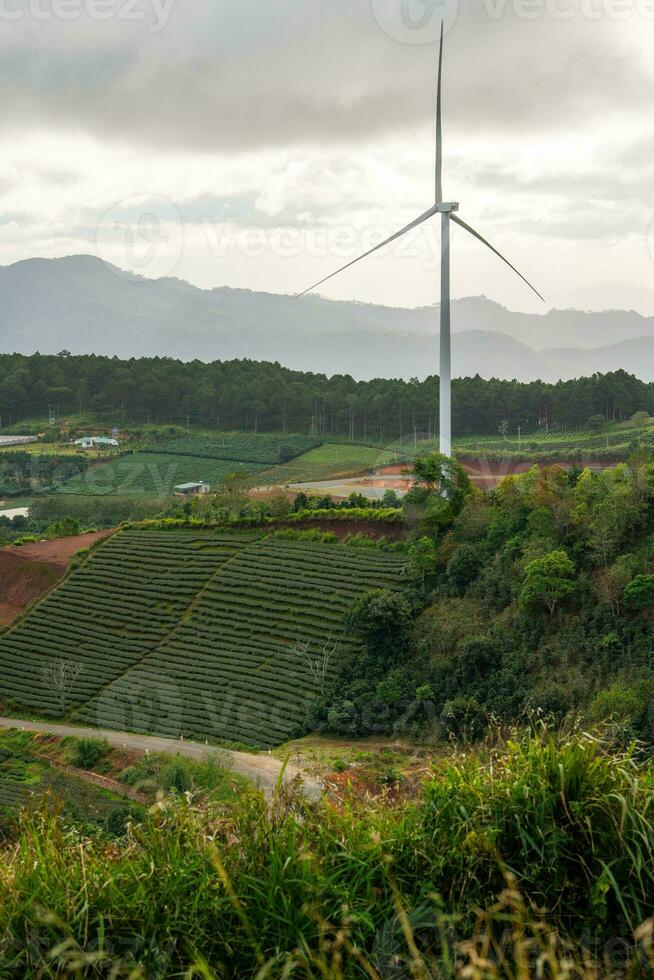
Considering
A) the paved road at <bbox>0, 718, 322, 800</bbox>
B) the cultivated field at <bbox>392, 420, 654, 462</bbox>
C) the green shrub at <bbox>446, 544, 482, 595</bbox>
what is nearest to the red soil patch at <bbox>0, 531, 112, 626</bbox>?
the paved road at <bbox>0, 718, 322, 800</bbox>

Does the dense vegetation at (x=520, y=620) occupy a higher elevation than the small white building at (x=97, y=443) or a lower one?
lower

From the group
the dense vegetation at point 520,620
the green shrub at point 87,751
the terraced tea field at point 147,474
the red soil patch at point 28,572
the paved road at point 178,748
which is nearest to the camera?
the paved road at point 178,748

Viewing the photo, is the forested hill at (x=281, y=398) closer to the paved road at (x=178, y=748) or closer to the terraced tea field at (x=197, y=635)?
the terraced tea field at (x=197, y=635)

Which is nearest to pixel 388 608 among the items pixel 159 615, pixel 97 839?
pixel 159 615

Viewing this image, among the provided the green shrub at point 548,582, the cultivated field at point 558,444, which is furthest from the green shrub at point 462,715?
the cultivated field at point 558,444

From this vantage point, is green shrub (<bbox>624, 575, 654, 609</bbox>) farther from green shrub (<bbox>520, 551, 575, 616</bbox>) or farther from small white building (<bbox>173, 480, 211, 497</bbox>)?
small white building (<bbox>173, 480, 211, 497</bbox>)

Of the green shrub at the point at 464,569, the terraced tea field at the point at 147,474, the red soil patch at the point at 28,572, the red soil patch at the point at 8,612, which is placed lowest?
the red soil patch at the point at 8,612

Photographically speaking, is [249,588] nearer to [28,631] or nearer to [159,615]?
[159,615]
